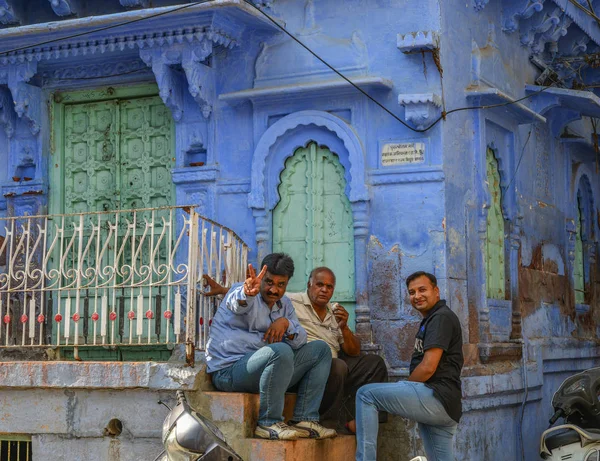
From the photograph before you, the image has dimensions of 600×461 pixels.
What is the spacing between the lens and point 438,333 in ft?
22.8

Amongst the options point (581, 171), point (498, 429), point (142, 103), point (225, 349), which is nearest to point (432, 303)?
point (225, 349)

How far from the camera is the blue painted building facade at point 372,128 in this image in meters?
8.87

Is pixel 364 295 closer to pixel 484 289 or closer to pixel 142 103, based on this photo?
pixel 484 289

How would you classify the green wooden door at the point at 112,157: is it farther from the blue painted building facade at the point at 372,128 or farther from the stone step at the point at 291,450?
the stone step at the point at 291,450

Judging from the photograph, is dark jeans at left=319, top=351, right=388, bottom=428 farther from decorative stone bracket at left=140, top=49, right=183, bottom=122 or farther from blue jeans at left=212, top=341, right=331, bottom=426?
decorative stone bracket at left=140, top=49, right=183, bottom=122

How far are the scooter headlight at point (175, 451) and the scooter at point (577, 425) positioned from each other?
3.50m

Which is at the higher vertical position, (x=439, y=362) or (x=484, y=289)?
(x=484, y=289)

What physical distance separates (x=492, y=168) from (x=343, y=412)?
124 inches

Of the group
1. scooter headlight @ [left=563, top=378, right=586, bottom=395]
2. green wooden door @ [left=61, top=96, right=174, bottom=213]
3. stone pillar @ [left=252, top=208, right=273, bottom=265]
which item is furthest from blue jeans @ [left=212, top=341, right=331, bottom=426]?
green wooden door @ [left=61, top=96, right=174, bottom=213]

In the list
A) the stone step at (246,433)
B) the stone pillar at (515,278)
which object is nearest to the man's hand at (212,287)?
the stone step at (246,433)

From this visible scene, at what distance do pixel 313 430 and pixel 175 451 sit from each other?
52.3 inches

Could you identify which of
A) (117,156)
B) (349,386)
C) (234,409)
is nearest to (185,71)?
(117,156)

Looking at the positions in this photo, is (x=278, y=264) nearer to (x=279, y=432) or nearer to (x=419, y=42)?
(x=279, y=432)

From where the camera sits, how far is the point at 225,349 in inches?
298
